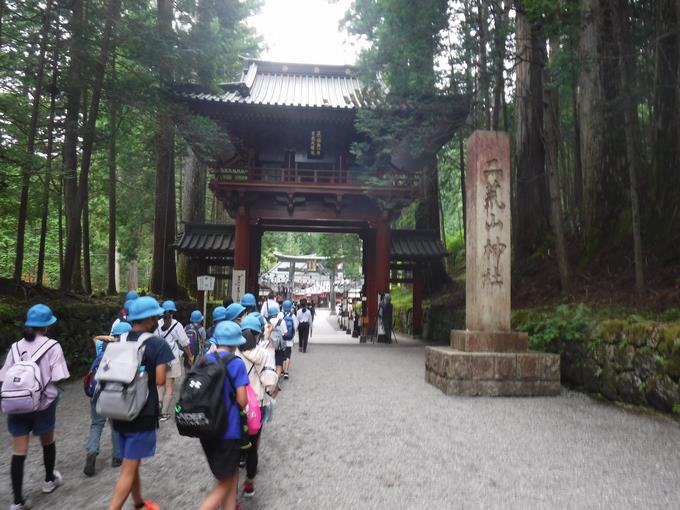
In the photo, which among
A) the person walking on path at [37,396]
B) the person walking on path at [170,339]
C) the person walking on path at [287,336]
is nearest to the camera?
the person walking on path at [37,396]

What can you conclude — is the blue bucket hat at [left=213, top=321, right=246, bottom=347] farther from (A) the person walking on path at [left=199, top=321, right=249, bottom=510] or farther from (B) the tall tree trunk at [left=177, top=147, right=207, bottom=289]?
(B) the tall tree trunk at [left=177, top=147, right=207, bottom=289]

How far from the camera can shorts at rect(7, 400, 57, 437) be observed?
3.10 meters

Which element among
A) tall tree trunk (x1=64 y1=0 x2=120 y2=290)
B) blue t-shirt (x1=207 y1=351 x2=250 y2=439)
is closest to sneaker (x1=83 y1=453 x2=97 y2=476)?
blue t-shirt (x1=207 y1=351 x2=250 y2=439)

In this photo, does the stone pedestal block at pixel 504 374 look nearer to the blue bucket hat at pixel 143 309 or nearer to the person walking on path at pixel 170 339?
the person walking on path at pixel 170 339

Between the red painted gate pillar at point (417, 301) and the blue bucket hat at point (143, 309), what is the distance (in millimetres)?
14015

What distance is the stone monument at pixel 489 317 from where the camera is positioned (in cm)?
645

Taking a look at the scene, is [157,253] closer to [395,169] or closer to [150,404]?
[395,169]

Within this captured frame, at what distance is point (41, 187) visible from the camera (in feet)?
30.5

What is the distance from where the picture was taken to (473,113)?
12461 millimetres

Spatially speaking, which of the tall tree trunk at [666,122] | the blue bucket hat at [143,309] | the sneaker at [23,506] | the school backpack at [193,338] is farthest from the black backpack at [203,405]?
the tall tree trunk at [666,122]

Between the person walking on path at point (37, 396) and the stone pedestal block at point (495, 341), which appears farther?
the stone pedestal block at point (495, 341)

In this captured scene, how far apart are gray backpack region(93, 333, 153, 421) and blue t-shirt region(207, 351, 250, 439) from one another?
45 centimetres

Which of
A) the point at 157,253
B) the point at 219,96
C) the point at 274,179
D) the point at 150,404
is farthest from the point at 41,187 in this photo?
the point at 150,404

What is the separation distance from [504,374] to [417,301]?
1031 cm
